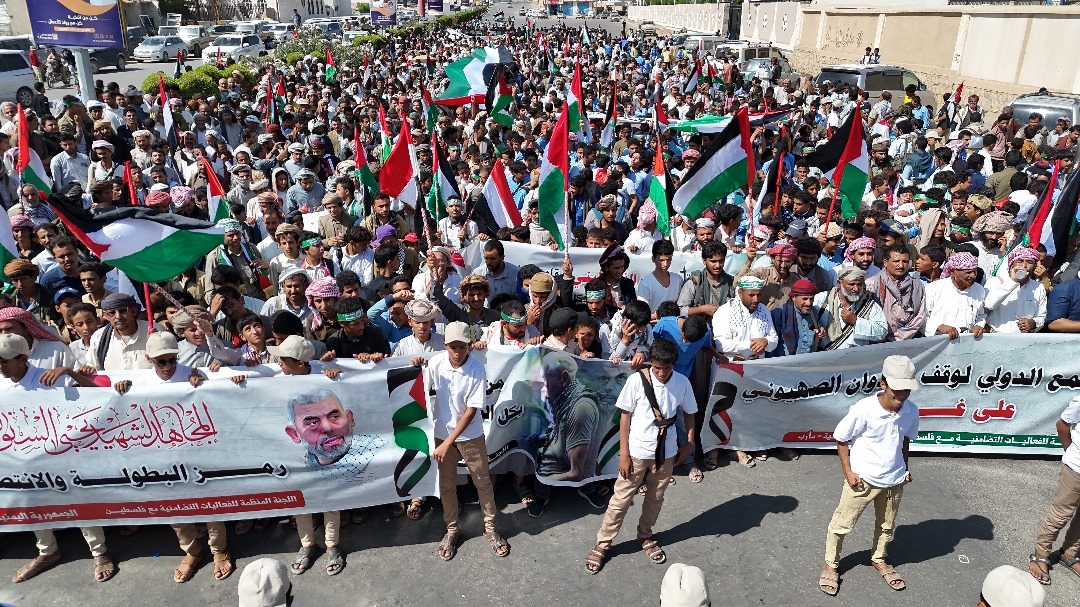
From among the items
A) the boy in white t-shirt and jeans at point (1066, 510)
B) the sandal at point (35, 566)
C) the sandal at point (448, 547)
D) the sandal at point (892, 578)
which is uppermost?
the boy in white t-shirt and jeans at point (1066, 510)

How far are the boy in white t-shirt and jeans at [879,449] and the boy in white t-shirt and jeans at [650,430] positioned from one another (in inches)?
35.8

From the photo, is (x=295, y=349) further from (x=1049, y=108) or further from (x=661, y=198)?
(x=1049, y=108)

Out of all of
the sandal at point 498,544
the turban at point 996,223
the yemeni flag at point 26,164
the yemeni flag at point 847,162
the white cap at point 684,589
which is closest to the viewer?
the white cap at point 684,589

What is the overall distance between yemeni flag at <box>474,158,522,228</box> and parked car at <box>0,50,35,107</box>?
21.3 meters

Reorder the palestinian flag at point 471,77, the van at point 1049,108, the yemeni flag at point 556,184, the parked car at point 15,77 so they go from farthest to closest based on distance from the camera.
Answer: the parked car at point 15,77 < the van at point 1049,108 < the palestinian flag at point 471,77 < the yemeni flag at point 556,184

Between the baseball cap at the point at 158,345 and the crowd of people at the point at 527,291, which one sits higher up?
the baseball cap at the point at 158,345

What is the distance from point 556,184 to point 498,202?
2.76 feet

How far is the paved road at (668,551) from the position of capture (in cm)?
436

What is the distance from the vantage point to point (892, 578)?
4375 mm

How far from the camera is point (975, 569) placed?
4504mm

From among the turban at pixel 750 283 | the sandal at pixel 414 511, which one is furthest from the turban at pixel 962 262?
the sandal at pixel 414 511

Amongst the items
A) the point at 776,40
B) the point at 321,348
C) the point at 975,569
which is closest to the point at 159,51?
the point at 776,40

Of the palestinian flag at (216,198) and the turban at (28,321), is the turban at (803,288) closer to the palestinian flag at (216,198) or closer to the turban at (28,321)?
the turban at (28,321)

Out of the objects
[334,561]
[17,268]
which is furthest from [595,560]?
[17,268]
